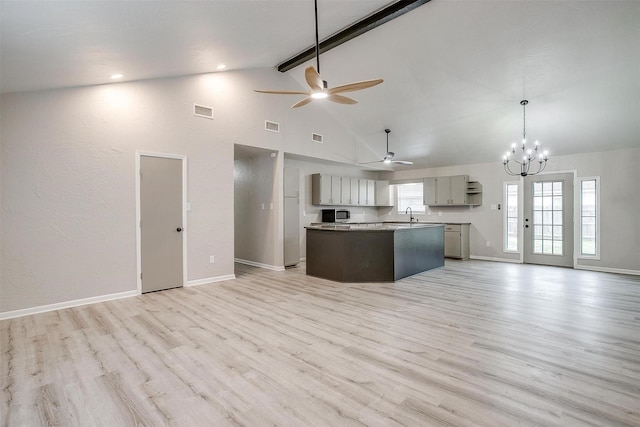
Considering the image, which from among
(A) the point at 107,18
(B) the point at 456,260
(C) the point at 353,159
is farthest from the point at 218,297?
(B) the point at 456,260

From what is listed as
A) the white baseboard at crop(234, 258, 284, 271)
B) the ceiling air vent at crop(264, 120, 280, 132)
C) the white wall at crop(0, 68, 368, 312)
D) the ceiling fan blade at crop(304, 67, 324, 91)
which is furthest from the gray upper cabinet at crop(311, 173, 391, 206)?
the ceiling fan blade at crop(304, 67, 324, 91)

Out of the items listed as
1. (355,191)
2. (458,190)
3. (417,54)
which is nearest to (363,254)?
(417,54)

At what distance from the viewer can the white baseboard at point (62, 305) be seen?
12.0 ft

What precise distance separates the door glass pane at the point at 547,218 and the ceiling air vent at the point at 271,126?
20.1ft

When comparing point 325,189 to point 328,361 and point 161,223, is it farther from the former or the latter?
point 328,361

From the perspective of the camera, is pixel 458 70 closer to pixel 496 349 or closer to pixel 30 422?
pixel 496 349

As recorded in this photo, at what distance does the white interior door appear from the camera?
4652 millimetres

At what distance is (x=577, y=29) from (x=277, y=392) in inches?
214

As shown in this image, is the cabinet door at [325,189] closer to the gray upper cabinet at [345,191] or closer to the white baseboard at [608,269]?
the gray upper cabinet at [345,191]

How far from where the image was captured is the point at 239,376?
231cm

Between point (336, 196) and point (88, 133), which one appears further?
point (336, 196)

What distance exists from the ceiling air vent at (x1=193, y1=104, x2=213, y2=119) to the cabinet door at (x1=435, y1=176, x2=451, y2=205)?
239 inches

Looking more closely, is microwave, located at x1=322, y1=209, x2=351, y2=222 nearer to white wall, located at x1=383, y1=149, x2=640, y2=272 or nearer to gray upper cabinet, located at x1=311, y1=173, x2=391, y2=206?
gray upper cabinet, located at x1=311, y1=173, x2=391, y2=206

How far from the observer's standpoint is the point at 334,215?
25.9 feet
